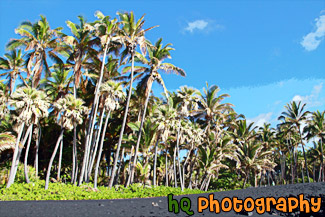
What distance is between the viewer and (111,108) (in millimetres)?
22422

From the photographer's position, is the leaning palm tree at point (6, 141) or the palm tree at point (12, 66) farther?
the palm tree at point (12, 66)

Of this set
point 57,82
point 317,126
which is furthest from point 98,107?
point 317,126

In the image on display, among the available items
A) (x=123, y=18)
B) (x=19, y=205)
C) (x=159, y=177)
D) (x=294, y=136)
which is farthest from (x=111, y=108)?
(x=294, y=136)

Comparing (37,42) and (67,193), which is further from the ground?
(37,42)

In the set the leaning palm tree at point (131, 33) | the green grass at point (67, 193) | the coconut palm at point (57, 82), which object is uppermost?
the leaning palm tree at point (131, 33)

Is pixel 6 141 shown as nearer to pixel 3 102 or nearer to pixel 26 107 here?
pixel 26 107

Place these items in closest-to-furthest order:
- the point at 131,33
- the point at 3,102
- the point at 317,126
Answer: the point at 131,33 < the point at 3,102 < the point at 317,126

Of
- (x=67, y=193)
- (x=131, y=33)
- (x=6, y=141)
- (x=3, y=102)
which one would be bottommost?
(x=67, y=193)

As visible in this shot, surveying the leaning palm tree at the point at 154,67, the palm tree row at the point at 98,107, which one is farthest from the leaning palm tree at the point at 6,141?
the leaning palm tree at the point at 154,67

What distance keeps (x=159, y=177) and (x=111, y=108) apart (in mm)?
19156

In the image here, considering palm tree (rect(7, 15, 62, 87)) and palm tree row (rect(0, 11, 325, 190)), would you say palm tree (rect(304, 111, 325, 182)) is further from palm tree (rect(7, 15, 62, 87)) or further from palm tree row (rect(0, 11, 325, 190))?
palm tree (rect(7, 15, 62, 87))

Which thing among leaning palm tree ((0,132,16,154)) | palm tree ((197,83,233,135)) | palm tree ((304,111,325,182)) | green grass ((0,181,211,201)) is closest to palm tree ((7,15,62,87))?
leaning palm tree ((0,132,16,154))

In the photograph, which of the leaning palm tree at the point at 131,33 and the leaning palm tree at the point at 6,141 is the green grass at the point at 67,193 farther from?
the leaning palm tree at the point at 131,33

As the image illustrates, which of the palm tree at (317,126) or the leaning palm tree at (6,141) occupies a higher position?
the palm tree at (317,126)
